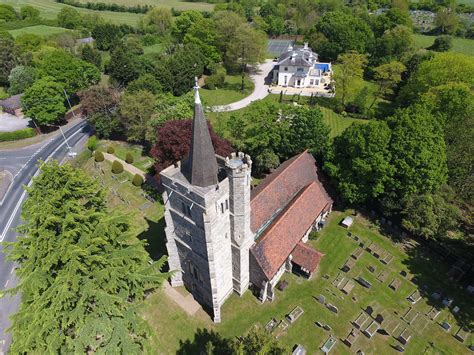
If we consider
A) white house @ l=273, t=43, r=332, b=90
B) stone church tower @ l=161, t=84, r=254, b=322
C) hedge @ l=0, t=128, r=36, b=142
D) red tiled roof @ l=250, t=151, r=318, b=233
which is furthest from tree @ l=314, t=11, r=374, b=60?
stone church tower @ l=161, t=84, r=254, b=322

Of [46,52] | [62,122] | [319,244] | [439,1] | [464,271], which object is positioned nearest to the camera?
[464,271]

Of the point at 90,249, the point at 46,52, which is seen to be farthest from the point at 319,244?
the point at 46,52

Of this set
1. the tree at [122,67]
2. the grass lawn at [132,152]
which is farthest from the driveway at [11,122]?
the tree at [122,67]

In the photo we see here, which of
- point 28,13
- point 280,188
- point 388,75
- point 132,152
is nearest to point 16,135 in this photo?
point 132,152

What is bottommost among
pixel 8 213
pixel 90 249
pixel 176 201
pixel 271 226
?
pixel 8 213

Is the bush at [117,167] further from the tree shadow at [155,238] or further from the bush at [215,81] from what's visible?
the bush at [215,81]

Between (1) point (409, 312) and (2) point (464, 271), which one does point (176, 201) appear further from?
(2) point (464, 271)

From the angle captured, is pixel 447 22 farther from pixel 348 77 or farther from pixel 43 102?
pixel 43 102
